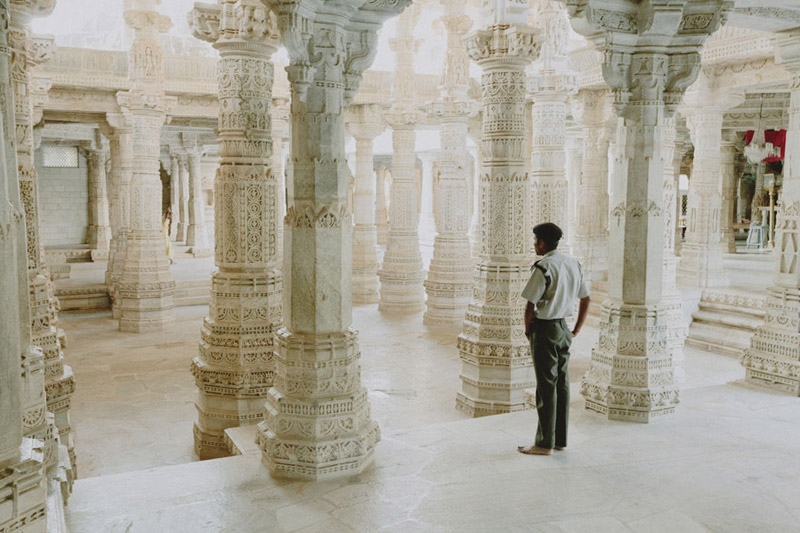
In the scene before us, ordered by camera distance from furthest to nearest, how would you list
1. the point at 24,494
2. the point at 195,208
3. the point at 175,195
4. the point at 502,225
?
the point at 175,195
the point at 195,208
the point at 502,225
the point at 24,494

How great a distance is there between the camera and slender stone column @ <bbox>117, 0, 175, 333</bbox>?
455 inches

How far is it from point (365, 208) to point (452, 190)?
268 cm

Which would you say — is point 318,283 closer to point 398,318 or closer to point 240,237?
point 240,237

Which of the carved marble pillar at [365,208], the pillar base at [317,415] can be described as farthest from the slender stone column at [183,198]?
the pillar base at [317,415]

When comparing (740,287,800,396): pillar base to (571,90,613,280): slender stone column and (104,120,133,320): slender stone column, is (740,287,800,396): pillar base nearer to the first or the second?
(571,90,613,280): slender stone column

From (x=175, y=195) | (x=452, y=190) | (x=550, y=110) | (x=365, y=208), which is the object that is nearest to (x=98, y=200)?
(x=175, y=195)

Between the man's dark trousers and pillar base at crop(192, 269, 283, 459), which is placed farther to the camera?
pillar base at crop(192, 269, 283, 459)

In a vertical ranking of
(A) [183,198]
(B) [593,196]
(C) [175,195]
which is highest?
(C) [175,195]

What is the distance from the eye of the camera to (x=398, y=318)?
44.2ft

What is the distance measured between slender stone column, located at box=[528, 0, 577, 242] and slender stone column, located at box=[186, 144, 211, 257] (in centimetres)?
1470

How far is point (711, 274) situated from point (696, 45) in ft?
27.4

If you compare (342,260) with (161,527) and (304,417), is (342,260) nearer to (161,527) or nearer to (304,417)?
(304,417)

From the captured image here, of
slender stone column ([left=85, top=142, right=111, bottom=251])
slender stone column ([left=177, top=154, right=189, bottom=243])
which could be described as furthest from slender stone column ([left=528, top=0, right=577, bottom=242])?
slender stone column ([left=177, top=154, right=189, bottom=243])

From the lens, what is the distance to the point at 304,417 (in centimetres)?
425
